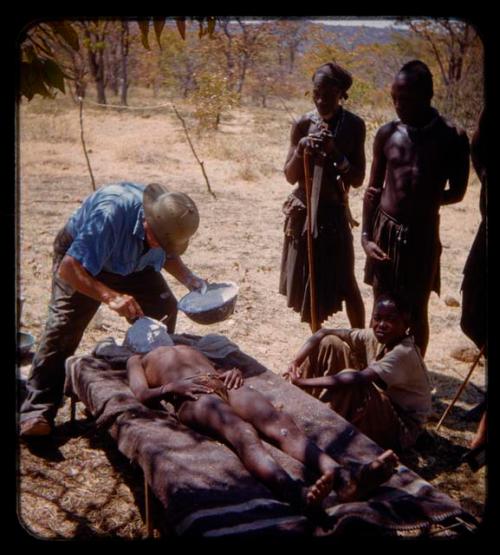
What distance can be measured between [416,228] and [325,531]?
6.81ft

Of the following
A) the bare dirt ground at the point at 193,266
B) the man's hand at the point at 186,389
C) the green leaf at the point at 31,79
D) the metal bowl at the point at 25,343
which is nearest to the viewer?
the green leaf at the point at 31,79

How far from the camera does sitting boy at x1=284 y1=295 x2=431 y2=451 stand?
3.25m

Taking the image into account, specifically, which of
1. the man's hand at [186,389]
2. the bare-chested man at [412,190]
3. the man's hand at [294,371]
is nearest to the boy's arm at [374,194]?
the bare-chested man at [412,190]

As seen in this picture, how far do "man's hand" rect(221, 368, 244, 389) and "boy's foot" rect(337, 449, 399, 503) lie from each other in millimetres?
902

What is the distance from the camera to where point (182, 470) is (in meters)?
2.64

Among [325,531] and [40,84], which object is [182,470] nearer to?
[325,531]

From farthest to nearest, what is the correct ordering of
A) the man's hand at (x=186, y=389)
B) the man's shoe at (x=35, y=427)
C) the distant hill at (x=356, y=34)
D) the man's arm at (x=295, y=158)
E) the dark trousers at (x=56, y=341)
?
the distant hill at (x=356, y=34) < the man's arm at (x=295, y=158) < the dark trousers at (x=56, y=341) < the man's shoe at (x=35, y=427) < the man's hand at (x=186, y=389)

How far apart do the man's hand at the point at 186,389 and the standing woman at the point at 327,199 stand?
1397 millimetres

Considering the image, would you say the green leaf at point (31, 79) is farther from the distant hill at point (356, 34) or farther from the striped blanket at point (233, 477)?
the distant hill at point (356, 34)

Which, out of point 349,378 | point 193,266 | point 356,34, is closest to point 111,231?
point 349,378

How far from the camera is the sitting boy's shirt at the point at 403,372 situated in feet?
10.6

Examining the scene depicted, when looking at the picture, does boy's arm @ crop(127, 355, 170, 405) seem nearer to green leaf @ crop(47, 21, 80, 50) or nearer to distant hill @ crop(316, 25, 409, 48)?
green leaf @ crop(47, 21, 80, 50)

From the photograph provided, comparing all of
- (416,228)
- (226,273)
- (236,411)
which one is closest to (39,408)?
(236,411)

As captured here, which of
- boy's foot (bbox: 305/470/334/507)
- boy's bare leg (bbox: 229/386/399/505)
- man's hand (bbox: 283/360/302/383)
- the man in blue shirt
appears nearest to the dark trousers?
the man in blue shirt
